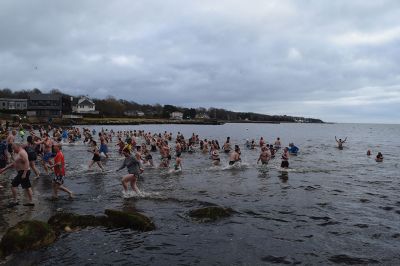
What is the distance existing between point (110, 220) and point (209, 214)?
3027mm

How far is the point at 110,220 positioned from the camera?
34.5 ft

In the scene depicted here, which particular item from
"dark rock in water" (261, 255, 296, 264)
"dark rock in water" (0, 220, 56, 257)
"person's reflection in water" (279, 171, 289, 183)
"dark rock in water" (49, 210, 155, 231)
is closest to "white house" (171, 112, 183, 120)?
"person's reflection in water" (279, 171, 289, 183)

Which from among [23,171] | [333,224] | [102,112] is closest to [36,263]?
[23,171]

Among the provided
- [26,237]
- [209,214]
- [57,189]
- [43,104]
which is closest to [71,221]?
[26,237]

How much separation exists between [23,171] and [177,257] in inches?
236

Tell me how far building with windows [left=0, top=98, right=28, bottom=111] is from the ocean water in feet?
353

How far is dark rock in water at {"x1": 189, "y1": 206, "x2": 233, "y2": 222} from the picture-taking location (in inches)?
454

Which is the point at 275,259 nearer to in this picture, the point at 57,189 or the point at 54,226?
the point at 54,226

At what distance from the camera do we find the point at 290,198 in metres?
15.0

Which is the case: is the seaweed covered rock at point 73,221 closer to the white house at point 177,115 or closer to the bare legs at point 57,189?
the bare legs at point 57,189

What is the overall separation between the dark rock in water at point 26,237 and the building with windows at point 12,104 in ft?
379

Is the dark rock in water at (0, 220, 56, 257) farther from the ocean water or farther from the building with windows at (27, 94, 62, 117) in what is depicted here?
the building with windows at (27, 94, 62, 117)

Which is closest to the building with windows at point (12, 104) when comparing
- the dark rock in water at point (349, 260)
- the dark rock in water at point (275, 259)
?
the dark rock in water at point (275, 259)

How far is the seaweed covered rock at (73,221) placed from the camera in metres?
10.0
